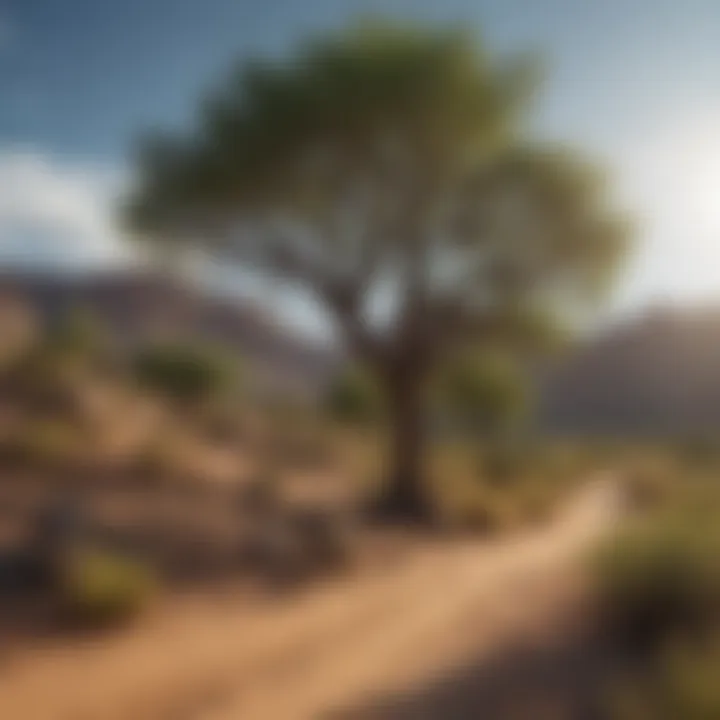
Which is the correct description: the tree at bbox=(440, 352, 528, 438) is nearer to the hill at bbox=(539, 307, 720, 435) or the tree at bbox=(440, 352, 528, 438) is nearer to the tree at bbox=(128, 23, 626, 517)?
the tree at bbox=(128, 23, 626, 517)

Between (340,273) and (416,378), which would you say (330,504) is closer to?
(416,378)

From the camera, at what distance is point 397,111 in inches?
603

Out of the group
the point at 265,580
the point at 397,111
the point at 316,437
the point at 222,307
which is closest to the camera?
the point at 265,580

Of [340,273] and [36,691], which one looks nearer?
[36,691]

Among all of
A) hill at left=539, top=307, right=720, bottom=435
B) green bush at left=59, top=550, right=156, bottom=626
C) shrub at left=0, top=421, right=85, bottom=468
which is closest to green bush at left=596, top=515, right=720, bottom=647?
green bush at left=59, top=550, right=156, bottom=626

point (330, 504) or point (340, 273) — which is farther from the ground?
point (340, 273)

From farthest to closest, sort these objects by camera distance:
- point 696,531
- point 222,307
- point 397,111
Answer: point 222,307 → point 397,111 → point 696,531

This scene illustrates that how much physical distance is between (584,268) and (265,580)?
33.9 feet

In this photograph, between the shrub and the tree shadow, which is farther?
the shrub

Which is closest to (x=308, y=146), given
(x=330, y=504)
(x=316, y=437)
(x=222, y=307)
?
(x=330, y=504)

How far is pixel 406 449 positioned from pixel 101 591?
9957 mm

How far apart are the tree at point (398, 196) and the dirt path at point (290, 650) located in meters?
6.42

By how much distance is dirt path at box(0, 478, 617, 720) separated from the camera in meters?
6.48

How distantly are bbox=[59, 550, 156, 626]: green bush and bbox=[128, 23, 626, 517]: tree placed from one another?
861cm
